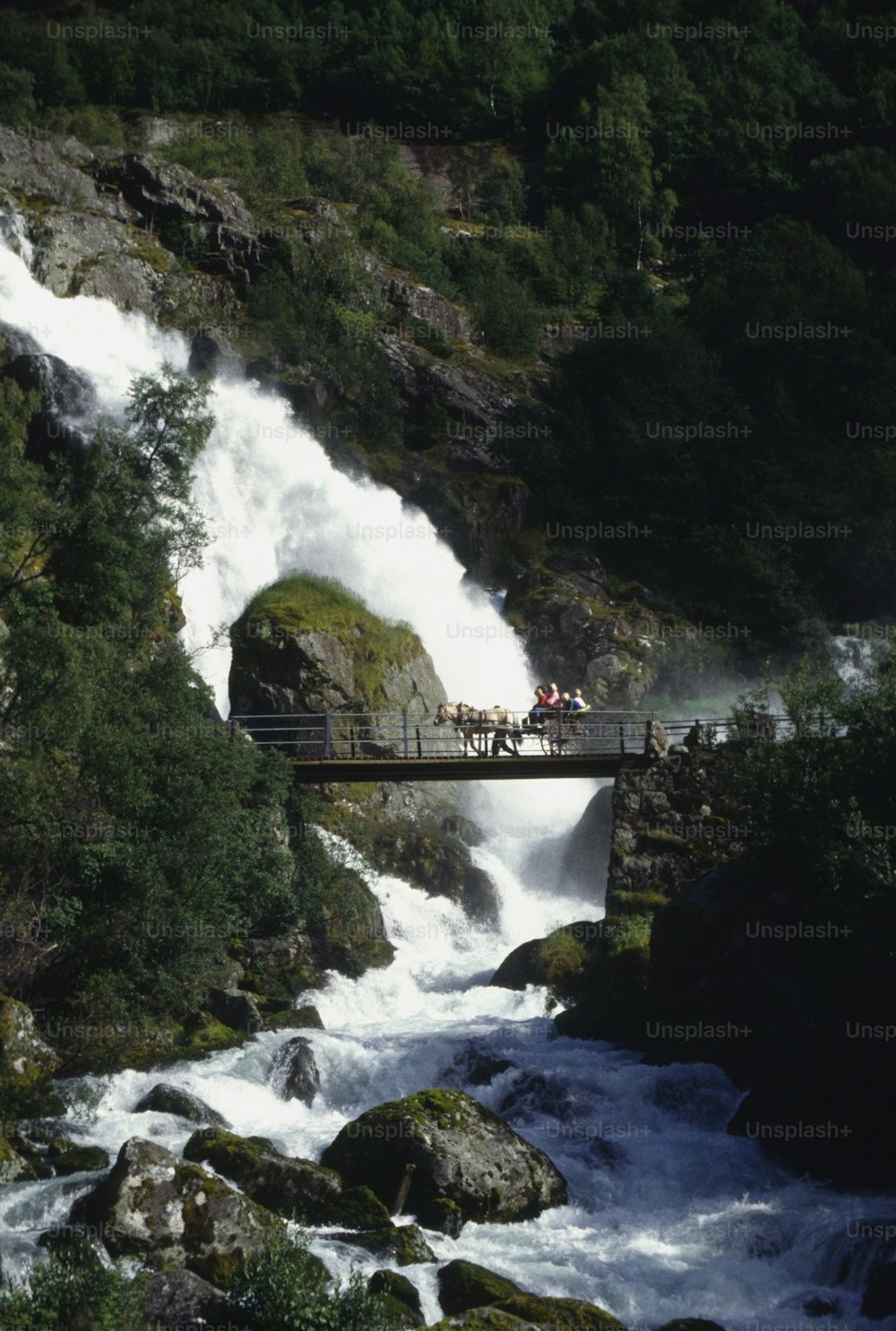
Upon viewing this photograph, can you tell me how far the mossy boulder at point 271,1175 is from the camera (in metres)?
18.8

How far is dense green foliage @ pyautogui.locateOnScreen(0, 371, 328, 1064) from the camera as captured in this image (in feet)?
78.9

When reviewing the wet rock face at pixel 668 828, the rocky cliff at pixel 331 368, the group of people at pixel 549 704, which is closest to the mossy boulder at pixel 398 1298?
the wet rock face at pixel 668 828

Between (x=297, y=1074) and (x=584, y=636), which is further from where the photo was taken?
(x=584, y=636)

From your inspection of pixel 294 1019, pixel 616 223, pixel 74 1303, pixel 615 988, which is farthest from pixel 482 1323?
pixel 616 223

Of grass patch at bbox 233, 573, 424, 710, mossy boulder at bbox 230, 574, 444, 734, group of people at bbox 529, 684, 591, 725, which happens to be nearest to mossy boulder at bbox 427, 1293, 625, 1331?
group of people at bbox 529, 684, 591, 725

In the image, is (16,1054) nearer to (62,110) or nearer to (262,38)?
(62,110)

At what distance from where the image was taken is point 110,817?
84.4 feet

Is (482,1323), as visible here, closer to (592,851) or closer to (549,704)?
(549,704)

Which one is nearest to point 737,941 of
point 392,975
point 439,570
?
point 392,975

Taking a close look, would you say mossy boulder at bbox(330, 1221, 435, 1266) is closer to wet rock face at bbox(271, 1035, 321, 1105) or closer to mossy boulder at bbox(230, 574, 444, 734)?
wet rock face at bbox(271, 1035, 321, 1105)

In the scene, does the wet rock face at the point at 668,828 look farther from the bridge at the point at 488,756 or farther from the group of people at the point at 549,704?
the group of people at the point at 549,704

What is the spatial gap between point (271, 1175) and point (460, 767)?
12.9 metres

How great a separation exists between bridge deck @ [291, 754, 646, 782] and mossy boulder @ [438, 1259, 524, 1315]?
14.0m

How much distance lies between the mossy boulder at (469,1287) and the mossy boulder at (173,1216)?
6.75ft
